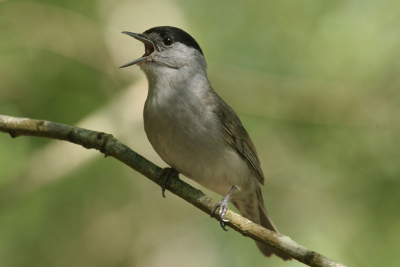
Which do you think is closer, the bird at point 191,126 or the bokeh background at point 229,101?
the bird at point 191,126

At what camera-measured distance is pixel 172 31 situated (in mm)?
4934

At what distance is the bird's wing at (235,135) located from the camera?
467 cm

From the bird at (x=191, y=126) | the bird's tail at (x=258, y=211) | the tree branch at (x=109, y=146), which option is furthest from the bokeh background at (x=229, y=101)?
the tree branch at (x=109, y=146)

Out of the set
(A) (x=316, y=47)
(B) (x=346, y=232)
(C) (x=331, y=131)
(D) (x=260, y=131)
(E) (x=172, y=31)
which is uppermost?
(A) (x=316, y=47)

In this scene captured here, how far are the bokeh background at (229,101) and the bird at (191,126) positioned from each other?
4.46 ft

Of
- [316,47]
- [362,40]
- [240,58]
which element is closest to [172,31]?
[240,58]

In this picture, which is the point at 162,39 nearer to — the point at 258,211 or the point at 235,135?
the point at 235,135

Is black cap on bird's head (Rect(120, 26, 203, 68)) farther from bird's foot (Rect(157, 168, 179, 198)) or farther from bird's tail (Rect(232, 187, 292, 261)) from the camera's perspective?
bird's tail (Rect(232, 187, 292, 261))

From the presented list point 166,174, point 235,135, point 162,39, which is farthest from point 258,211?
point 162,39

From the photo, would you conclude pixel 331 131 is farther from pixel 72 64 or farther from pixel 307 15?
pixel 72 64

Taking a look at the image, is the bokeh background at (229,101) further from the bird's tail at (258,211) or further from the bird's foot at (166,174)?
the bird's foot at (166,174)

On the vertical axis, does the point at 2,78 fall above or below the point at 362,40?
below

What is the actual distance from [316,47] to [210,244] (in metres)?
3.36

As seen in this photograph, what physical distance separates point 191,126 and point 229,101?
2792mm
